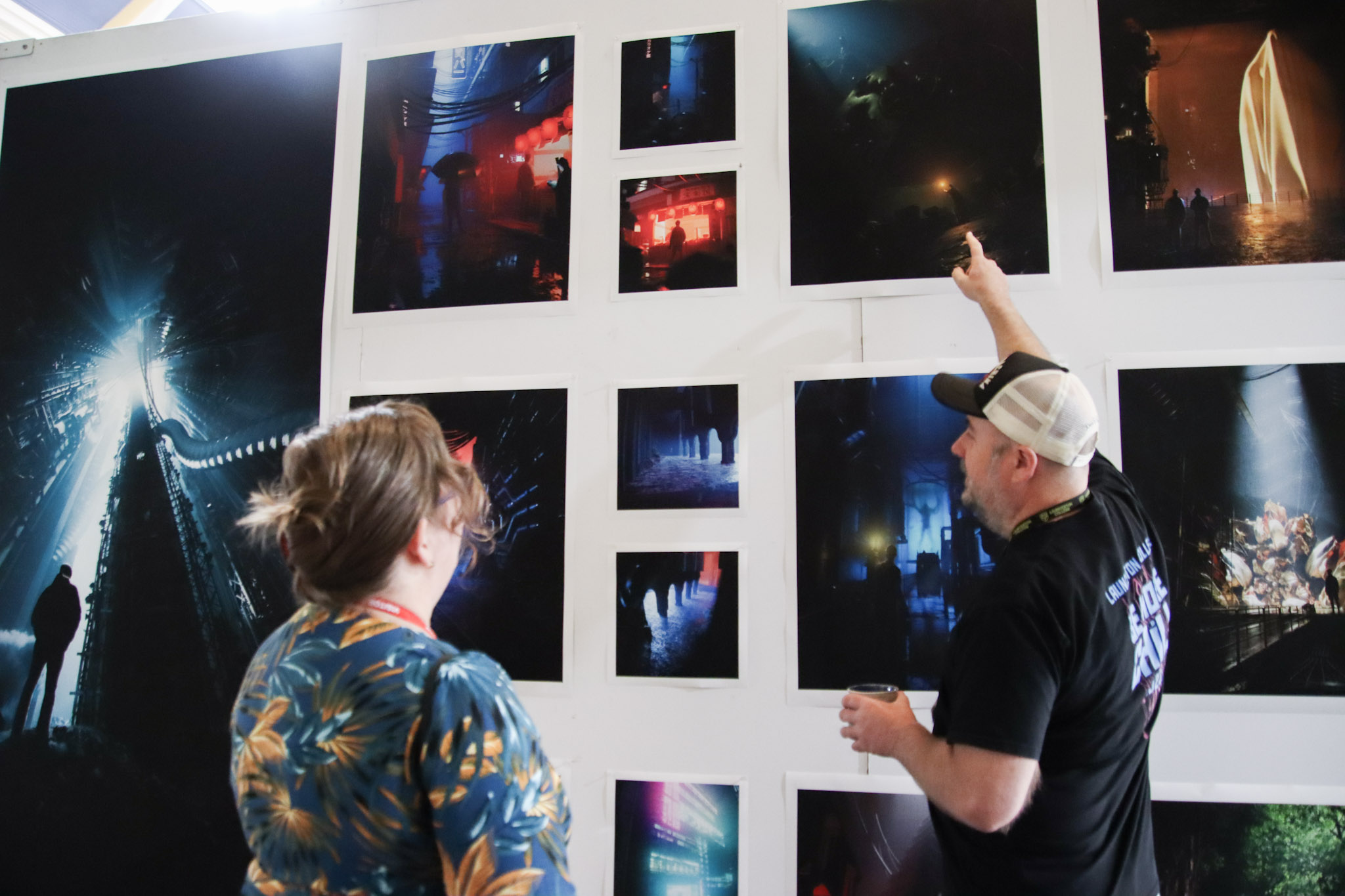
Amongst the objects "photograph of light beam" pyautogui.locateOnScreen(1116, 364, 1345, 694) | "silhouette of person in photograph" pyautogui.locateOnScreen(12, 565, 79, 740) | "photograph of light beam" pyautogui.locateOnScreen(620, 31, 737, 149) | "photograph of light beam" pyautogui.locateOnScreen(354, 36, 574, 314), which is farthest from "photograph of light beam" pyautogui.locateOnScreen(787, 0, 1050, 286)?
"silhouette of person in photograph" pyautogui.locateOnScreen(12, 565, 79, 740)

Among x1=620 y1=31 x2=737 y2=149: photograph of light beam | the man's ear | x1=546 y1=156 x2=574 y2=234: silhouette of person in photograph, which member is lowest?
the man's ear

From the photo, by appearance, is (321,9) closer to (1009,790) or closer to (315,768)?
(315,768)

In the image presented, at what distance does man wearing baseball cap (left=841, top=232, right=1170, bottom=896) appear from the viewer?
3.19 feet

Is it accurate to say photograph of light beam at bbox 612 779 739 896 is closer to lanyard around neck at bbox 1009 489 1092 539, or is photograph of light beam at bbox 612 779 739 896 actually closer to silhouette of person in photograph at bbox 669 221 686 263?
lanyard around neck at bbox 1009 489 1092 539

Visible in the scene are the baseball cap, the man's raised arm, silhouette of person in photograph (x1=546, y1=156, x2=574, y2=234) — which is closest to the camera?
the baseball cap

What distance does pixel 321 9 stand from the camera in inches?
75.9

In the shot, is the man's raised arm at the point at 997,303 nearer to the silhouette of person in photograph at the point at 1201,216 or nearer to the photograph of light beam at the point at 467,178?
the silhouette of person in photograph at the point at 1201,216

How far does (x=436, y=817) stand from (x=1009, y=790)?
0.68 meters

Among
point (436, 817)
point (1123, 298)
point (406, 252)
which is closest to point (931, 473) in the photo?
point (1123, 298)

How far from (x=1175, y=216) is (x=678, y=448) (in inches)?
43.5

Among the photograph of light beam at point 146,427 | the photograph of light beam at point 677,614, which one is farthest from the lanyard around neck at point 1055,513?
the photograph of light beam at point 146,427

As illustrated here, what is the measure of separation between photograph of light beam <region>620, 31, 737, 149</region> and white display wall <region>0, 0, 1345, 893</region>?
0.11 ft

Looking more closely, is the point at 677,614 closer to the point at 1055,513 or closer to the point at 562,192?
the point at 1055,513

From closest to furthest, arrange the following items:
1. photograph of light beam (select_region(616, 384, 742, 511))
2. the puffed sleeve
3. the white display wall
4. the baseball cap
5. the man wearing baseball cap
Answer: the puffed sleeve
the man wearing baseball cap
the baseball cap
the white display wall
photograph of light beam (select_region(616, 384, 742, 511))
